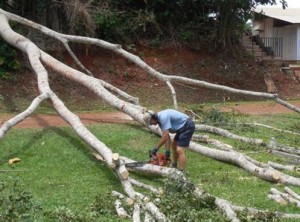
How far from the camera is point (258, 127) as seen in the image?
13172 millimetres

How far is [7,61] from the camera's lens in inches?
700

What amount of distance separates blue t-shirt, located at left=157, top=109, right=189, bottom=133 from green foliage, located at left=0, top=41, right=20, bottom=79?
9.60 m

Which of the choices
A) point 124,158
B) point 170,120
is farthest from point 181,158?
point 124,158

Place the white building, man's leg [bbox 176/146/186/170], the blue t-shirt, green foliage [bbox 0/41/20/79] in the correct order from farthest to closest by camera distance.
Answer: the white building
green foliage [bbox 0/41/20/79]
man's leg [bbox 176/146/186/170]
the blue t-shirt

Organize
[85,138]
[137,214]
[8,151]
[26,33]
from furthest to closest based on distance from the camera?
[26,33] → [8,151] → [85,138] → [137,214]

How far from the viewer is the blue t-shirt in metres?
8.80

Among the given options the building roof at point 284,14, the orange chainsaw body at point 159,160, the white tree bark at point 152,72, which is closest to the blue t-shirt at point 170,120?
the orange chainsaw body at point 159,160

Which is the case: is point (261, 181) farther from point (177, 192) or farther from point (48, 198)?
point (48, 198)

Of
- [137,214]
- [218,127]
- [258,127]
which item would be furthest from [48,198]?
[258,127]

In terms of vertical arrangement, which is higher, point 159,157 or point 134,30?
point 134,30

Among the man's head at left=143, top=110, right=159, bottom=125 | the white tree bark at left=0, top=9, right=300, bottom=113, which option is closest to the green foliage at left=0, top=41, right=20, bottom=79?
the white tree bark at left=0, top=9, right=300, bottom=113

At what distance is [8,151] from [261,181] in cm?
443

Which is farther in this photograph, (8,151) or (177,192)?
(8,151)

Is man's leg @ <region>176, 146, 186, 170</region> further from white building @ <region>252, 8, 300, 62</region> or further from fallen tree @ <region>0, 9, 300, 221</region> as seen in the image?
white building @ <region>252, 8, 300, 62</region>
